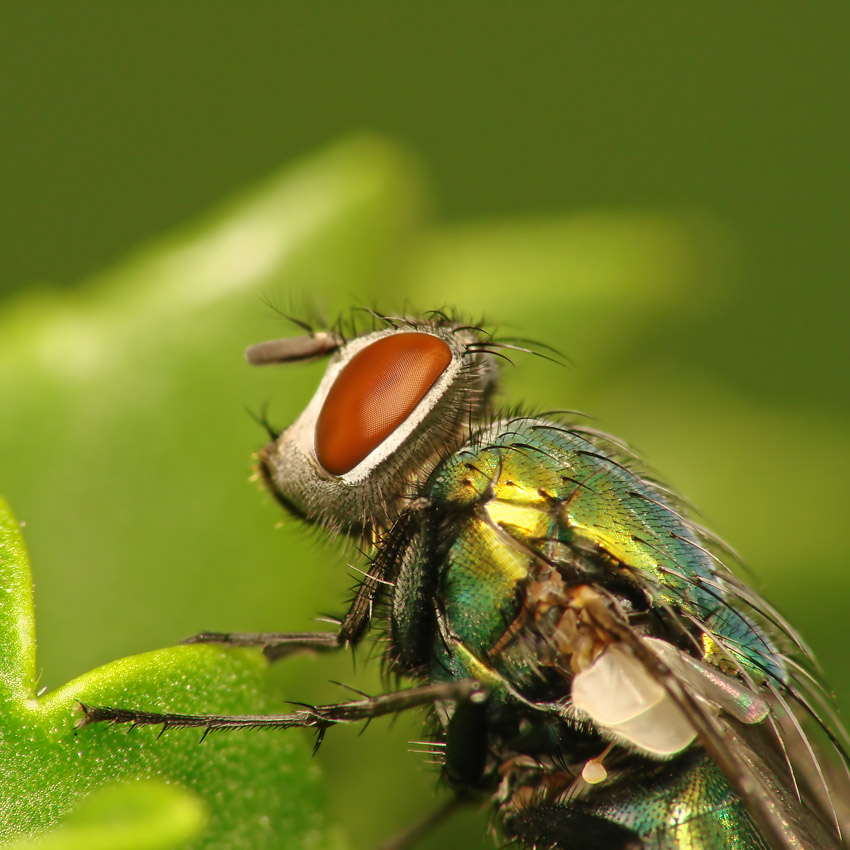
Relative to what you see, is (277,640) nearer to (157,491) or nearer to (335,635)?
(335,635)

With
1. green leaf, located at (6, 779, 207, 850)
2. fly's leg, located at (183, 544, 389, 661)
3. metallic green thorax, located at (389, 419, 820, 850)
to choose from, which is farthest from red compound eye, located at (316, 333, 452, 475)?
green leaf, located at (6, 779, 207, 850)

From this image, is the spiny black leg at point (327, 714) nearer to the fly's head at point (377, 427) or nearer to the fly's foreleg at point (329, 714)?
the fly's foreleg at point (329, 714)

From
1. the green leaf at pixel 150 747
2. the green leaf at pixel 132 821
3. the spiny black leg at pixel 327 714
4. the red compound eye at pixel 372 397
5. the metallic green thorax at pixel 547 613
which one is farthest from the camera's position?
the red compound eye at pixel 372 397

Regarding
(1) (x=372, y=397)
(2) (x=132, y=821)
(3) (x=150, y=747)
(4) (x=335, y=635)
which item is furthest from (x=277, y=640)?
(2) (x=132, y=821)

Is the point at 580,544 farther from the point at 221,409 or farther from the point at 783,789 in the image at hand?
the point at 221,409

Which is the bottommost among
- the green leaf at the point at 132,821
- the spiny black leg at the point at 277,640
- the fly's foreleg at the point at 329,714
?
the spiny black leg at the point at 277,640

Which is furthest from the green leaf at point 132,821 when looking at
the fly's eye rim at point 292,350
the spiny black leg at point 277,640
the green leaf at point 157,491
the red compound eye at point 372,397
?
the fly's eye rim at point 292,350
